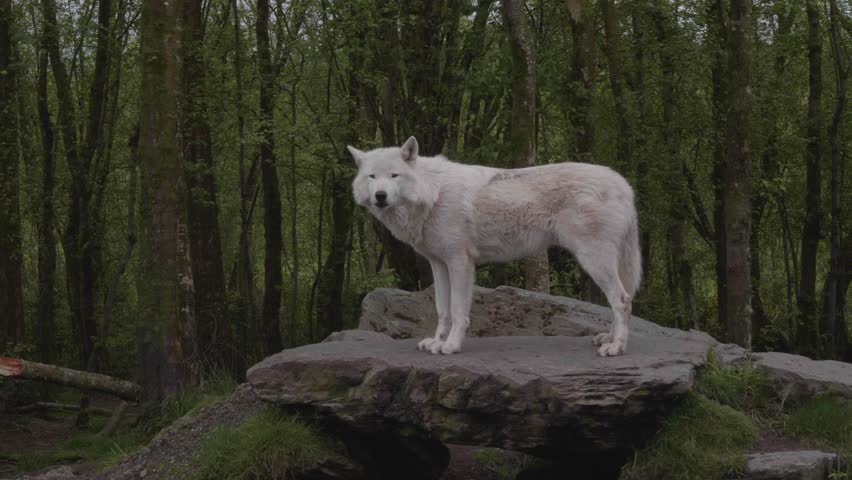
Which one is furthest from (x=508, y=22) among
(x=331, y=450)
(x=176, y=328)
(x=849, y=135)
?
(x=849, y=135)

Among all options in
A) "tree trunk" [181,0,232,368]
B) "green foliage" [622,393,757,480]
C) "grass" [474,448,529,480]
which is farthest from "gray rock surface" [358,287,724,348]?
"tree trunk" [181,0,232,368]

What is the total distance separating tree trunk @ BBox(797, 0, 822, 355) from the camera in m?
17.4

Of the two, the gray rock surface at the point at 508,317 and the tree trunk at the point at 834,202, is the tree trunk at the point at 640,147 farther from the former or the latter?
the gray rock surface at the point at 508,317

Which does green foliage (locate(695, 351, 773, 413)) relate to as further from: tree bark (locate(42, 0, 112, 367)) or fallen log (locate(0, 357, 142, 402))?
tree bark (locate(42, 0, 112, 367))

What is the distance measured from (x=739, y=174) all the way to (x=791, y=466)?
6.31 meters

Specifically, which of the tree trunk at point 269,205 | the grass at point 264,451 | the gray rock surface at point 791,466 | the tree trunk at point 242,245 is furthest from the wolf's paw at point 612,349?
the tree trunk at point 269,205

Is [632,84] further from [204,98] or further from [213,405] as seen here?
[213,405]

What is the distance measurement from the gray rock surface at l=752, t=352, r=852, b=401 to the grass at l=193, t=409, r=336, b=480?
432 cm

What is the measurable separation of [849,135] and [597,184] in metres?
14.7

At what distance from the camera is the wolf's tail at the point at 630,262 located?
720cm

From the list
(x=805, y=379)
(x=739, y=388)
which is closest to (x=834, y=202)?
(x=805, y=379)

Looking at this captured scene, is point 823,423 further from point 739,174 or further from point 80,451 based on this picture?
point 80,451

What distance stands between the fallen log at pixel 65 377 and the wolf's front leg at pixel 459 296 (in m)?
4.78


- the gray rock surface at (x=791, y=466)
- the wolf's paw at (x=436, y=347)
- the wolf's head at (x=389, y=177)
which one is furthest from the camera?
the wolf's paw at (x=436, y=347)
